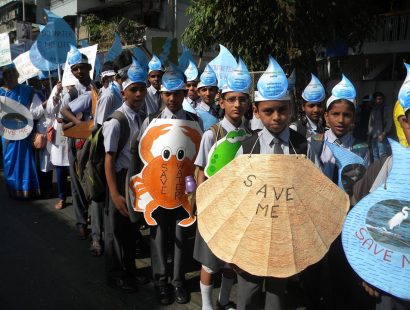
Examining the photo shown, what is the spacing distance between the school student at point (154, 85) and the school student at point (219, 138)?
214 cm

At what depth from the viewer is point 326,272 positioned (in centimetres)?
312

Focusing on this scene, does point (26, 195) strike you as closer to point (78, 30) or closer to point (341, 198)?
point (341, 198)

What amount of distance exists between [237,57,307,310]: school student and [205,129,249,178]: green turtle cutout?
34 centimetres

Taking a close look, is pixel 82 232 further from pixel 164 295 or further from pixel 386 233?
pixel 386 233

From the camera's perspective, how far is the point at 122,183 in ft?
11.5

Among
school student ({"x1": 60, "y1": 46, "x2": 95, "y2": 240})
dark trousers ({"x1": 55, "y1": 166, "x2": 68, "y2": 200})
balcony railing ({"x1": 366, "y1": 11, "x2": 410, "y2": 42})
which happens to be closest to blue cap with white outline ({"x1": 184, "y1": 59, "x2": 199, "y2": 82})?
school student ({"x1": 60, "y1": 46, "x2": 95, "y2": 240})

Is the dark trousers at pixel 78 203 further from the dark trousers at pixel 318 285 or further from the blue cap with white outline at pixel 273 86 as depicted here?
the blue cap with white outline at pixel 273 86

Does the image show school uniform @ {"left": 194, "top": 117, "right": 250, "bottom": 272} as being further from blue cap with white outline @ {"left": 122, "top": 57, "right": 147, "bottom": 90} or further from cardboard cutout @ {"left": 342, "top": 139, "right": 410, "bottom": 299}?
cardboard cutout @ {"left": 342, "top": 139, "right": 410, "bottom": 299}

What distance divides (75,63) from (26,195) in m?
2.72

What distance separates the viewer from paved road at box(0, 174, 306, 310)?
344cm

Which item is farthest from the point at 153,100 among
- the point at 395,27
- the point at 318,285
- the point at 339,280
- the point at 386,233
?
the point at 395,27

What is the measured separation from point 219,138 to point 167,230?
990mm

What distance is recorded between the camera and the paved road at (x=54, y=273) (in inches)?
135

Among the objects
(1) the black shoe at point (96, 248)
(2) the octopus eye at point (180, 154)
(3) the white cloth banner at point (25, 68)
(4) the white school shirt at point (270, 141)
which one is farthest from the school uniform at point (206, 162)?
(3) the white cloth banner at point (25, 68)
